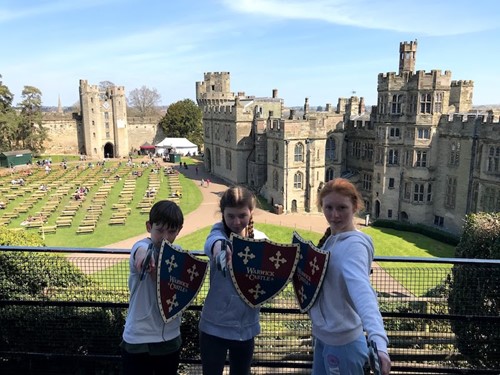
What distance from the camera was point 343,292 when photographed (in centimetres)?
325

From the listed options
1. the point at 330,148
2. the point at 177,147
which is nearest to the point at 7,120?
the point at 177,147

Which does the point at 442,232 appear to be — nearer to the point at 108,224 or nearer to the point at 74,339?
the point at 108,224

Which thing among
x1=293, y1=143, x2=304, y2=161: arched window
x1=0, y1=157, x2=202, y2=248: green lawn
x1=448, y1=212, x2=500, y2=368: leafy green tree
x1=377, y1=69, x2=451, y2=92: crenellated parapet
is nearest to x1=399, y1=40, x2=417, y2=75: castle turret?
A: x1=377, y1=69, x2=451, y2=92: crenellated parapet

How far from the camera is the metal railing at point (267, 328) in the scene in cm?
509

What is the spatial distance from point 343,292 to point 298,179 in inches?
1311

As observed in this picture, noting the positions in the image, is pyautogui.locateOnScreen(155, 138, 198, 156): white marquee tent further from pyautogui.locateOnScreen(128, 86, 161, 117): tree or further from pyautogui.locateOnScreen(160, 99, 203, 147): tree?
pyautogui.locateOnScreen(128, 86, 161, 117): tree

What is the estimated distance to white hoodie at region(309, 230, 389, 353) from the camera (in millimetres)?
3080

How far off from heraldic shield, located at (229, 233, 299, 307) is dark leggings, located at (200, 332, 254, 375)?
46 cm

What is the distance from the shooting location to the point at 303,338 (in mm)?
6082

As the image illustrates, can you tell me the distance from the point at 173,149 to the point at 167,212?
2512 inches

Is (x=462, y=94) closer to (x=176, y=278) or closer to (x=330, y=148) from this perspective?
(x=330, y=148)

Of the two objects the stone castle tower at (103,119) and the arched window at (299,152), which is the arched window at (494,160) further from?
the stone castle tower at (103,119)

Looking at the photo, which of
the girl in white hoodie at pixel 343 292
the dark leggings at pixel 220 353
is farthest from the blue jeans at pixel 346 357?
the dark leggings at pixel 220 353

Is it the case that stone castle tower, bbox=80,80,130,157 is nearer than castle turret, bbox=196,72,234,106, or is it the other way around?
castle turret, bbox=196,72,234,106
